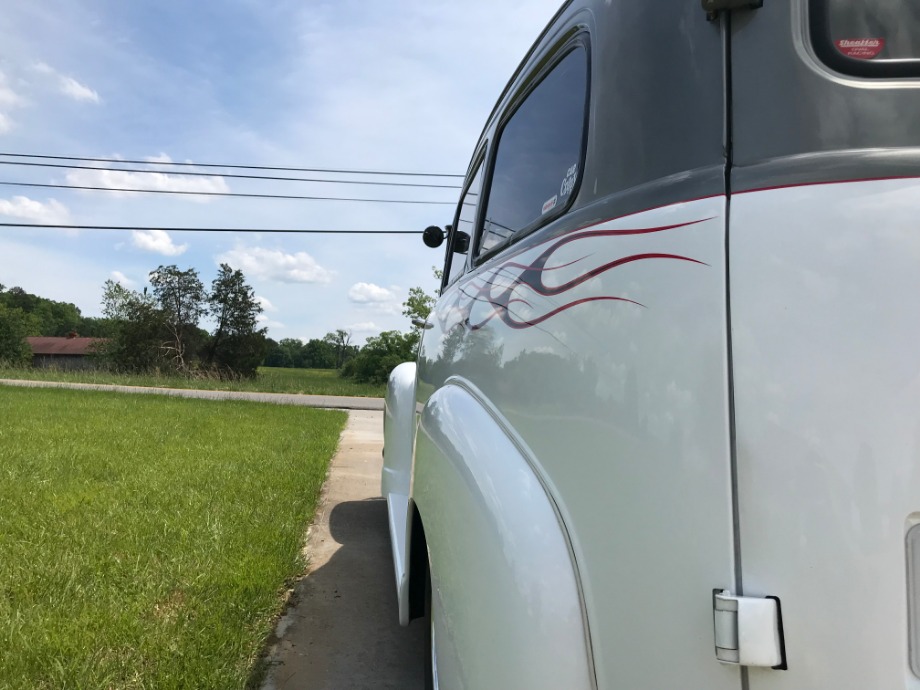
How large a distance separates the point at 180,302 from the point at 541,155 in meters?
49.7

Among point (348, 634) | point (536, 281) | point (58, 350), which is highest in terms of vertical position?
point (58, 350)

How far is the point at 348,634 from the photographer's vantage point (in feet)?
10.6

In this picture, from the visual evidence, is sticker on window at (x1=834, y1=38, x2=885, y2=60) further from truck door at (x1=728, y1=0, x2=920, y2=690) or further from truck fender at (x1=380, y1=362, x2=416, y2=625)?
truck fender at (x1=380, y1=362, x2=416, y2=625)

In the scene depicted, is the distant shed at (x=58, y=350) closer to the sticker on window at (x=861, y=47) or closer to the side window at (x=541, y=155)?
the side window at (x=541, y=155)

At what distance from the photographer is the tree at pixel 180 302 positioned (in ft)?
152

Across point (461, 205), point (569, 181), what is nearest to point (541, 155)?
point (569, 181)

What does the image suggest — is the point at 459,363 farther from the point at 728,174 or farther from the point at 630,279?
the point at 728,174

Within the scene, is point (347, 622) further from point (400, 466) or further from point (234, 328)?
point (234, 328)

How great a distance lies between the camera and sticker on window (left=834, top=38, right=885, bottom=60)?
1061mm

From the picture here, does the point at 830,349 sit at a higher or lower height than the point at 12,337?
lower

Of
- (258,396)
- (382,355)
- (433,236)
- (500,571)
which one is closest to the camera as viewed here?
(500,571)

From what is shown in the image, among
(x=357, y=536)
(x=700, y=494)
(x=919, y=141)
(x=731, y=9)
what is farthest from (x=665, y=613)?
(x=357, y=536)

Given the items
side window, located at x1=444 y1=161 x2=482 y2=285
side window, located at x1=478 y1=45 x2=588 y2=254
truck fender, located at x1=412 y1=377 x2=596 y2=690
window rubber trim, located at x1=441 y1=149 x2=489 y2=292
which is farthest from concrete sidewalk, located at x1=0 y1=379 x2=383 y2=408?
truck fender, located at x1=412 y1=377 x2=596 y2=690

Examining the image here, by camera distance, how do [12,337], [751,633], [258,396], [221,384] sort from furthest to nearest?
1. [12,337]
2. [221,384]
3. [258,396]
4. [751,633]
